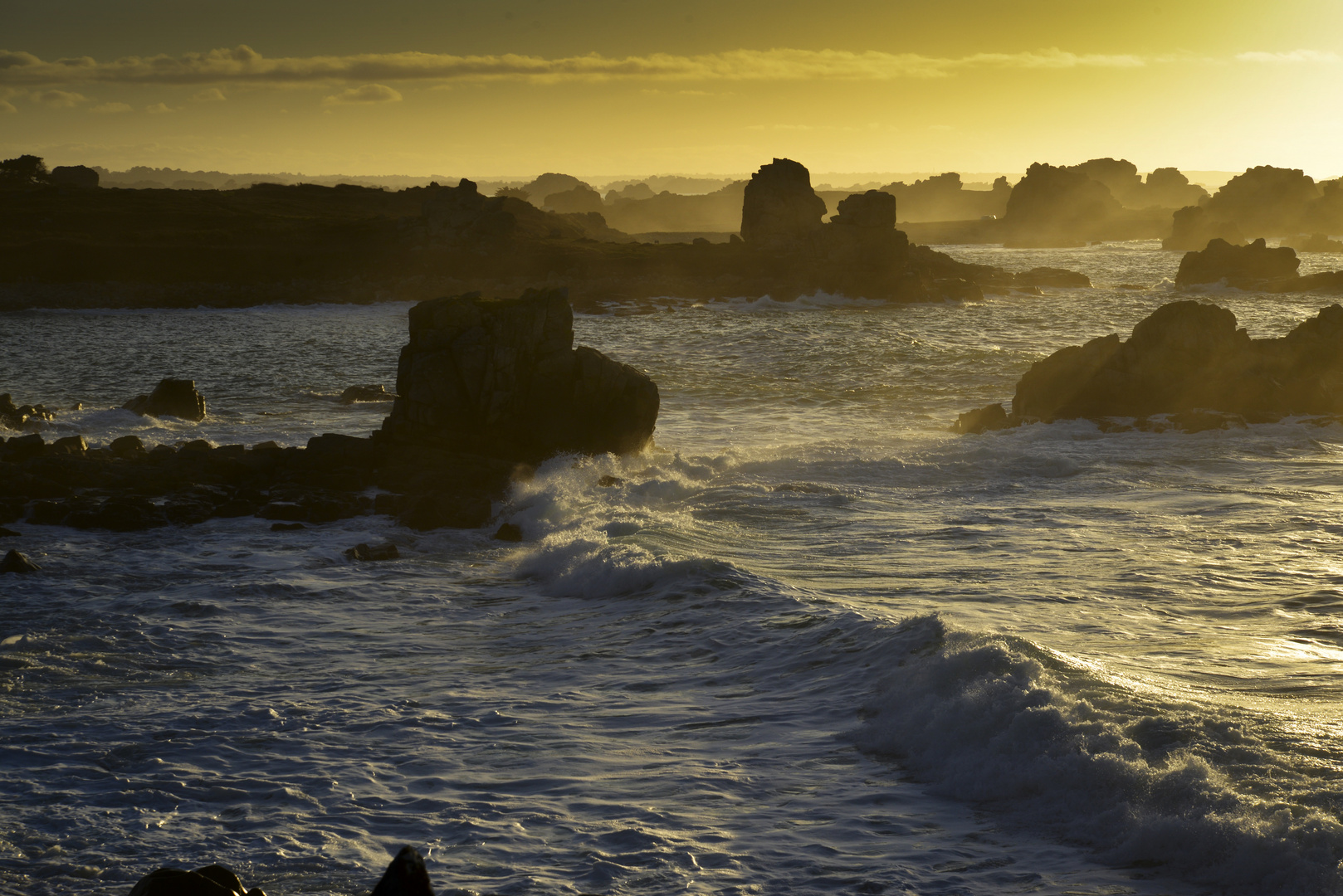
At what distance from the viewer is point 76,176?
355 ft

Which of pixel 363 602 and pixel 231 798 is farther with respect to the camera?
pixel 363 602

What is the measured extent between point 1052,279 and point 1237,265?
46.5ft

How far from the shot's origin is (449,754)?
10125mm

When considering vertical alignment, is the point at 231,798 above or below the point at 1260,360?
below

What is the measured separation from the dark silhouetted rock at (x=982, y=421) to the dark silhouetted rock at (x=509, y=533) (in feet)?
48.3

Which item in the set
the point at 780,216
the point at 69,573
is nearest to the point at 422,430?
the point at 69,573

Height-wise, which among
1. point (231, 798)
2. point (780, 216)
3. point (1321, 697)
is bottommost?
point (231, 798)

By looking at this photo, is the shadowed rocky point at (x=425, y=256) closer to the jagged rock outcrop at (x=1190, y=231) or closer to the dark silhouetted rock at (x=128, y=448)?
the dark silhouetted rock at (x=128, y=448)

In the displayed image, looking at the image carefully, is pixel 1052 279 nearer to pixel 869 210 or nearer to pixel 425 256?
pixel 869 210

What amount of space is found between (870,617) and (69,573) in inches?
507

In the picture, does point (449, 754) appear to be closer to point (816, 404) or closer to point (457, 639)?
point (457, 639)

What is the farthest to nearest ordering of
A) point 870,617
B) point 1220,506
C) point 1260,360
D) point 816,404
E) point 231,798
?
1. point 816,404
2. point 1260,360
3. point 1220,506
4. point 870,617
5. point 231,798

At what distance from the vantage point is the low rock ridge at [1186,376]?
95.6 ft

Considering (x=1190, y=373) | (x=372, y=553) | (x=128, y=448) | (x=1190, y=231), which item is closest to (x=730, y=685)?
(x=372, y=553)
